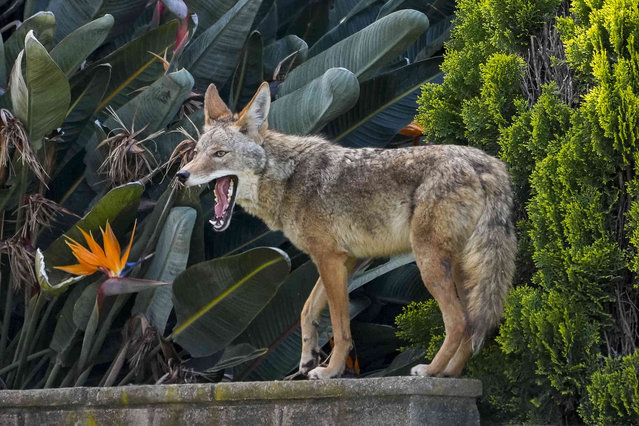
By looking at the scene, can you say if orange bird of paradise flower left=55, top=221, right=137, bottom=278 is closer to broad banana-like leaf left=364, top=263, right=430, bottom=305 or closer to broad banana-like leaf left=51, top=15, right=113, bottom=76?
broad banana-like leaf left=51, top=15, right=113, bottom=76

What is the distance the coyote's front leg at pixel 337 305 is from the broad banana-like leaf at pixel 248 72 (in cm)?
301

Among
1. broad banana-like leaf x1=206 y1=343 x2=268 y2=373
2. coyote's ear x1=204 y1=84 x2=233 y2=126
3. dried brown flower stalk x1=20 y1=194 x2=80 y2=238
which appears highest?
coyote's ear x1=204 y1=84 x2=233 y2=126

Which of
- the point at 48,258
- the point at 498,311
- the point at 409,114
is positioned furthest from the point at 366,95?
the point at 498,311

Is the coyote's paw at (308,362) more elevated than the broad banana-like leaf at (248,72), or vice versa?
the broad banana-like leaf at (248,72)

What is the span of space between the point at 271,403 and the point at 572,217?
5.54 feet

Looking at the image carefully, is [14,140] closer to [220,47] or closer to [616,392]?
[220,47]

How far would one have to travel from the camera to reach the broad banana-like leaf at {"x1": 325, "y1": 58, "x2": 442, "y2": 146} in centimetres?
727

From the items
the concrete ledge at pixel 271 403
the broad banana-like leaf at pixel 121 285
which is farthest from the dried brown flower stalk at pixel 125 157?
the concrete ledge at pixel 271 403

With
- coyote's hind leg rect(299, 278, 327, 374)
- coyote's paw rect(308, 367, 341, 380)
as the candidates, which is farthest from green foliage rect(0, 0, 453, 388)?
coyote's paw rect(308, 367, 341, 380)

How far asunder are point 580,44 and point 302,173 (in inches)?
61.3

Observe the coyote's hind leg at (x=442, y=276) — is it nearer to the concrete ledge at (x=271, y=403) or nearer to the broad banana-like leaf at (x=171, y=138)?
the concrete ledge at (x=271, y=403)

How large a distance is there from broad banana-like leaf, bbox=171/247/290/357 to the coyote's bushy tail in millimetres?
1388

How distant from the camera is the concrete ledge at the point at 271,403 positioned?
4.14 meters

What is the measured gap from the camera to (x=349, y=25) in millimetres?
8406
